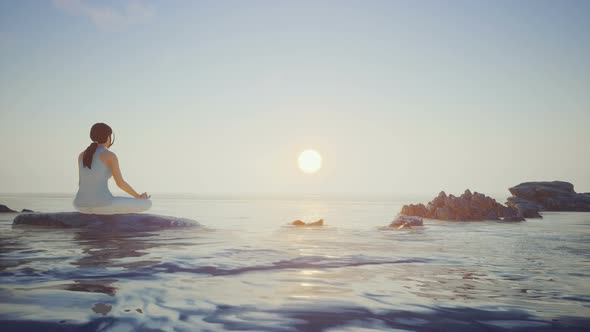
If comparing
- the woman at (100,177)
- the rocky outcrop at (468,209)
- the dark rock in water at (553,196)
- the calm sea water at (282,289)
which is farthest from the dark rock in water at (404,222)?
the dark rock in water at (553,196)

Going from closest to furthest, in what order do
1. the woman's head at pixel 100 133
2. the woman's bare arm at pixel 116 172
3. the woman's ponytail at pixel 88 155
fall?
1. the woman's ponytail at pixel 88 155
2. the woman's bare arm at pixel 116 172
3. the woman's head at pixel 100 133

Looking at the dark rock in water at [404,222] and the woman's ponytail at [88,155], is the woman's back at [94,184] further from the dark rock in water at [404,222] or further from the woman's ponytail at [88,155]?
the dark rock in water at [404,222]

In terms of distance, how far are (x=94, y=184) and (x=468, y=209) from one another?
2294cm

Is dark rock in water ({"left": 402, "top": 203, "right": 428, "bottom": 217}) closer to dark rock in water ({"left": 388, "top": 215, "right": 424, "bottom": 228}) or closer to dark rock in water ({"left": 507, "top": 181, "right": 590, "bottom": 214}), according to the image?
dark rock in water ({"left": 388, "top": 215, "right": 424, "bottom": 228})

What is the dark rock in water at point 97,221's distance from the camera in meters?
10.7

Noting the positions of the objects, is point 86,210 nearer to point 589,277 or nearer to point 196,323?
point 196,323

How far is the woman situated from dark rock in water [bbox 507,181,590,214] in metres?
51.2

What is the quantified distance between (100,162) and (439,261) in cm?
761

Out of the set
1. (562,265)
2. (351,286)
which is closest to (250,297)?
(351,286)

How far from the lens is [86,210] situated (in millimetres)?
9758

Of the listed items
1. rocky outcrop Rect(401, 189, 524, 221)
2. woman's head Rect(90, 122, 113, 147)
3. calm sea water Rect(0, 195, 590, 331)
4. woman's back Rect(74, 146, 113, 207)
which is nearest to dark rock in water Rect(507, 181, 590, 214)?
rocky outcrop Rect(401, 189, 524, 221)

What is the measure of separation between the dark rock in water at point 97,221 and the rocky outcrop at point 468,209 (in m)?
19.4

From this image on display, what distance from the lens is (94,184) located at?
9.16 m

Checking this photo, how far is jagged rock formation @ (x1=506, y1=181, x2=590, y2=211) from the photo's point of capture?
49656 millimetres
